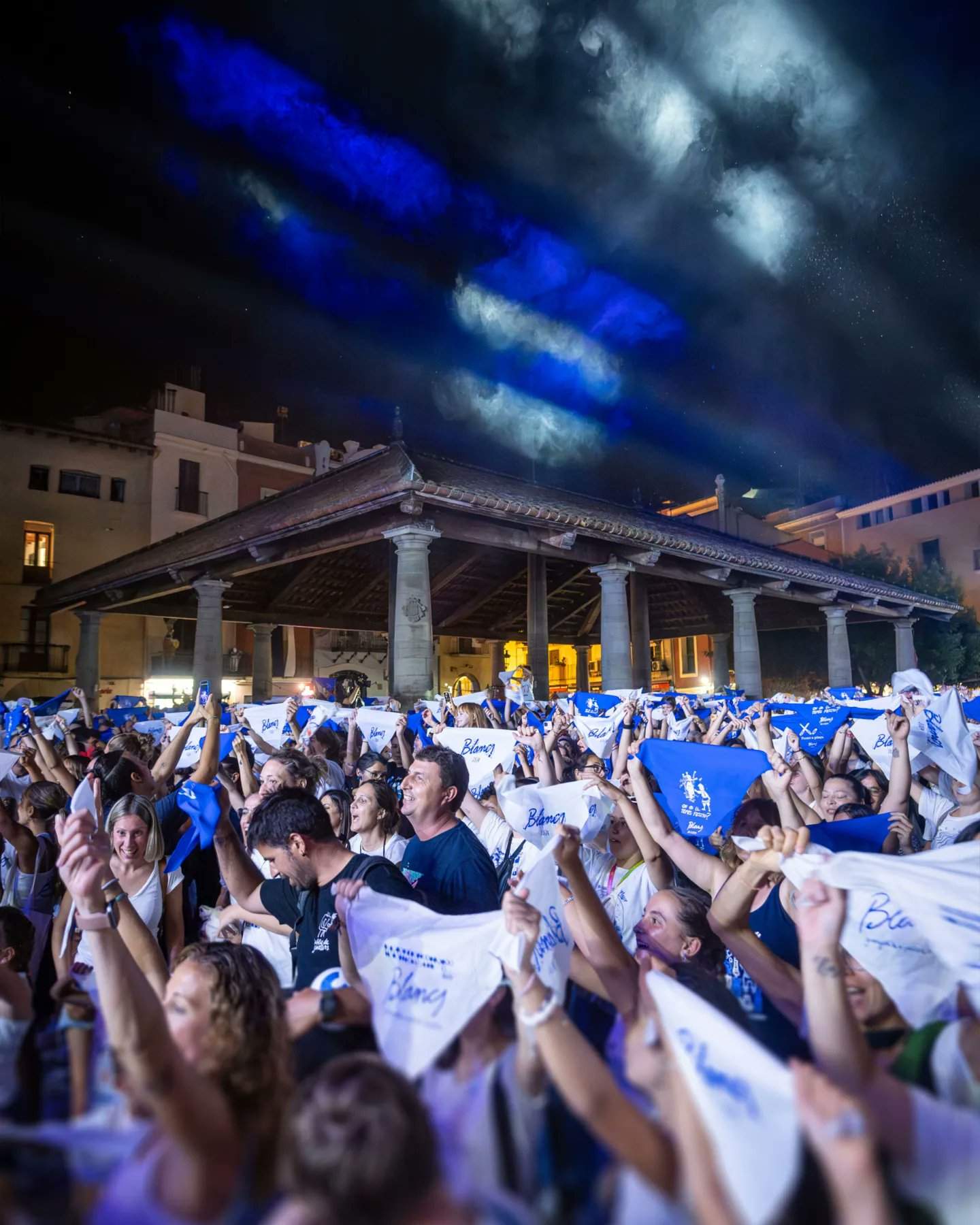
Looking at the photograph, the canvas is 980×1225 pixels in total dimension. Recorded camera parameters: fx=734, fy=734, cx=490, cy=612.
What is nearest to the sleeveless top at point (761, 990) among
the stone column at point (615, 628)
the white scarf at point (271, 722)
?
the white scarf at point (271, 722)

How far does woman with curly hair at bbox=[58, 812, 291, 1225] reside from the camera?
1145mm

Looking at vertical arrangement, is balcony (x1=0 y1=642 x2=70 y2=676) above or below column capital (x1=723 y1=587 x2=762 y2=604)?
below

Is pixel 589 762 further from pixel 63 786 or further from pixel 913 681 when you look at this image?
pixel 63 786

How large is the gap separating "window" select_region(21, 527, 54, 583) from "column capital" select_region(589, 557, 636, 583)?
24241 mm

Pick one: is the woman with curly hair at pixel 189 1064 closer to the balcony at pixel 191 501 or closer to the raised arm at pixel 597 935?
the raised arm at pixel 597 935

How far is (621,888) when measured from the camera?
387cm

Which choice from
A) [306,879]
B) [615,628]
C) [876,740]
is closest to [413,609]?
[615,628]

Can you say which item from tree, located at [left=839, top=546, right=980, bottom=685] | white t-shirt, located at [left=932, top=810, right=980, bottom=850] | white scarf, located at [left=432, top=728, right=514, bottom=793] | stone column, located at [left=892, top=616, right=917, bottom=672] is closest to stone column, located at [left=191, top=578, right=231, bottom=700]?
white scarf, located at [left=432, top=728, right=514, bottom=793]

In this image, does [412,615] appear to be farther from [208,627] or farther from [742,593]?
[742,593]

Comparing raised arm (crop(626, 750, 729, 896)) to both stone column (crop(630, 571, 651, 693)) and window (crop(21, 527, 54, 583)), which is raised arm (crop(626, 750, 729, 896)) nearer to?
stone column (crop(630, 571, 651, 693))

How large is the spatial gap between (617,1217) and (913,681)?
6150 millimetres

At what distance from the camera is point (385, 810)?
168 inches

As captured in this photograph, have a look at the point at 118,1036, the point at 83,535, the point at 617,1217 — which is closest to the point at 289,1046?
the point at 118,1036

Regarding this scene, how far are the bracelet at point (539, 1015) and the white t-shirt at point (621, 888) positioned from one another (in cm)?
190
